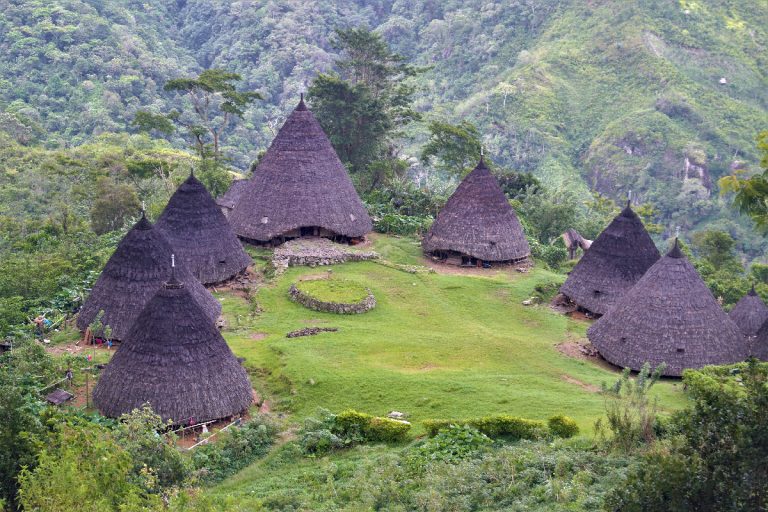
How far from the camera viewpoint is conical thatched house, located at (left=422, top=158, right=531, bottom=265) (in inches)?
1244

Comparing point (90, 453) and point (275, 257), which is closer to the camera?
point (90, 453)

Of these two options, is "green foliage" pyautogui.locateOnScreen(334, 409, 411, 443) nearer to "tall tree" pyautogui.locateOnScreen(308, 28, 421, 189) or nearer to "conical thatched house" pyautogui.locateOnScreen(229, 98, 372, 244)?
"conical thatched house" pyautogui.locateOnScreen(229, 98, 372, 244)

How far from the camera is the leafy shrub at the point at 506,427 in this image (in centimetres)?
1811

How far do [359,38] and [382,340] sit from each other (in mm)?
25819

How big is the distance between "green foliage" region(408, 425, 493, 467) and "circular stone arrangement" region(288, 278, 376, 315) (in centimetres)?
892

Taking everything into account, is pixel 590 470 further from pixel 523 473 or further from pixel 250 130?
pixel 250 130

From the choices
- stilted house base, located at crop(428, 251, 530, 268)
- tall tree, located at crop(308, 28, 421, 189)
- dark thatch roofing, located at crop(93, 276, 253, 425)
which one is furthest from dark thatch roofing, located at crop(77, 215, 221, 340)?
tall tree, located at crop(308, 28, 421, 189)

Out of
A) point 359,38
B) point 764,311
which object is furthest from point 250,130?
point 764,311

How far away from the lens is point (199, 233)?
2745cm

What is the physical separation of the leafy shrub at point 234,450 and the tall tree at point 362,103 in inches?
966

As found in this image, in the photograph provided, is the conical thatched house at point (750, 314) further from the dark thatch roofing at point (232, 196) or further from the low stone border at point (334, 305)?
the dark thatch roofing at point (232, 196)

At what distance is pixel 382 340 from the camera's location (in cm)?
2428

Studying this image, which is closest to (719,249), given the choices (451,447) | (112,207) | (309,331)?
(309,331)

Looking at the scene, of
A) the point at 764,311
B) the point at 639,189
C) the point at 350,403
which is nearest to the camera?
the point at 350,403
